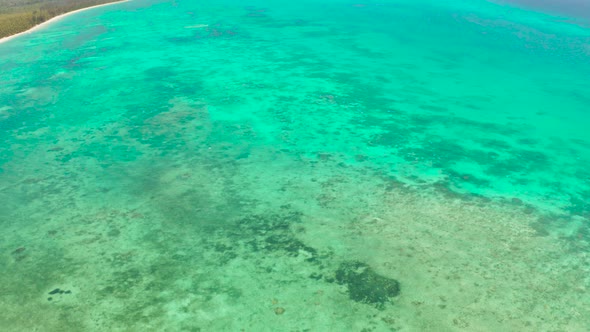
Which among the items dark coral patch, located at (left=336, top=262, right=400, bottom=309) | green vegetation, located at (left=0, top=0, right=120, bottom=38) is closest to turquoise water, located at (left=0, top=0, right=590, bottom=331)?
dark coral patch, located at (left=336, top=262, right=400, bottom=309)

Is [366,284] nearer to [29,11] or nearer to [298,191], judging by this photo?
[298,191]

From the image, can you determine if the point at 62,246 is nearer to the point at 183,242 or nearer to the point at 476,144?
the point at 183,242

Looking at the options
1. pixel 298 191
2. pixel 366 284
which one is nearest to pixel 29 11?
pixel 298 191

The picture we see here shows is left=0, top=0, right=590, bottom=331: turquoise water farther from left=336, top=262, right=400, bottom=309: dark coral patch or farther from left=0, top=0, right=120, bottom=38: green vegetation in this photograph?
left=0, top=0, right=120, bottom=38: green vegetation

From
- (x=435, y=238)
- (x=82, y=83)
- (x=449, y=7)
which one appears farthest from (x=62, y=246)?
(x=449, y=7)

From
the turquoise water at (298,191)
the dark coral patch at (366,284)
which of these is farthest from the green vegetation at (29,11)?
the dark coral patch at (366,284)

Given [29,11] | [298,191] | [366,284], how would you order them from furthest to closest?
1. [29,11]
2. [298,191]
3. [366,284]
